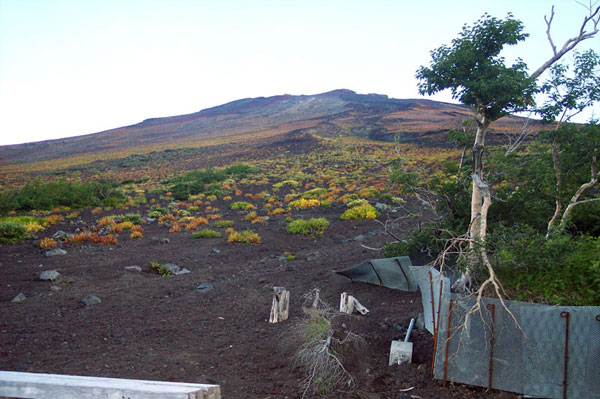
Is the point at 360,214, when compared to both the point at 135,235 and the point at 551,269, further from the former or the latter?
the point at 551,269

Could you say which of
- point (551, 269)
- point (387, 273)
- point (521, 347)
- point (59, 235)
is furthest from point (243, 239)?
point (521, 347)

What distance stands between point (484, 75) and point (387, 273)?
12.3 feet

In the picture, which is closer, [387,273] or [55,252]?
[387,273]

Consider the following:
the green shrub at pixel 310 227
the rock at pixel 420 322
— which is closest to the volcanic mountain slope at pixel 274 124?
the green shrub at pixel 310 227

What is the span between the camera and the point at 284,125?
76.0 meters

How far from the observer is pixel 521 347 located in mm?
4383

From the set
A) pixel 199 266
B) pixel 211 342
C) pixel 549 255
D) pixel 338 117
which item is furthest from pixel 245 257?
pixel 338 117

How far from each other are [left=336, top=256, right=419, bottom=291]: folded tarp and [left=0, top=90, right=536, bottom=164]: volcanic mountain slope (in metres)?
41.7

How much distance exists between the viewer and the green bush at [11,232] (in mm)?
13180

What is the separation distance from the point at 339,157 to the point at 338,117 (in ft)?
108

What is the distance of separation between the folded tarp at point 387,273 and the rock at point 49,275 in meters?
6.16

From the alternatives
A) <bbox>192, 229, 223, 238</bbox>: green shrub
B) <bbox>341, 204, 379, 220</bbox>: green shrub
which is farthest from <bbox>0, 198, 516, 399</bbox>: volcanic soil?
<bbox>341, 204, 379, 220</bbox>: green shrub

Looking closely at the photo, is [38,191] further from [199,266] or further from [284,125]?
[284,125]

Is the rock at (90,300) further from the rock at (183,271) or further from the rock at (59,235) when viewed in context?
the rock at (59,235)
